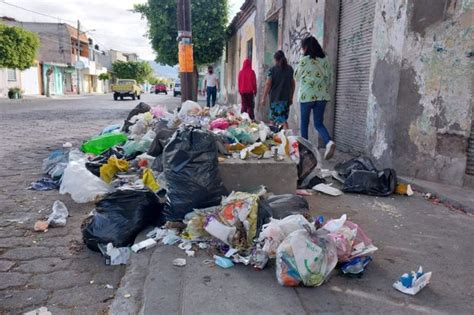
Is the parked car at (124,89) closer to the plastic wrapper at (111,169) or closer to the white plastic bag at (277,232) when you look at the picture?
the plastic wrapper at (111,169)

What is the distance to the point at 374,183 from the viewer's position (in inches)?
171

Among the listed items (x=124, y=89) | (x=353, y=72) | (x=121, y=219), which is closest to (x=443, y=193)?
(x=353, y=72)

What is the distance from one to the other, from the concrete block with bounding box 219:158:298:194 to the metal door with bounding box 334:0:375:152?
2.33m

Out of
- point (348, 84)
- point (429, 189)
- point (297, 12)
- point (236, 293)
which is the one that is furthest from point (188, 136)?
point (297, 12)

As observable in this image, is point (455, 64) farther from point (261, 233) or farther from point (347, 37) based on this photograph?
point (261, 233)

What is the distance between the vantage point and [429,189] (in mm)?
4289

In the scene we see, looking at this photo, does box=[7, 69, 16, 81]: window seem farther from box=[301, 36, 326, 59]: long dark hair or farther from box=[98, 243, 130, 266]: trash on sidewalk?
box=[98, 243, 130, 266]: trash on sidewalk

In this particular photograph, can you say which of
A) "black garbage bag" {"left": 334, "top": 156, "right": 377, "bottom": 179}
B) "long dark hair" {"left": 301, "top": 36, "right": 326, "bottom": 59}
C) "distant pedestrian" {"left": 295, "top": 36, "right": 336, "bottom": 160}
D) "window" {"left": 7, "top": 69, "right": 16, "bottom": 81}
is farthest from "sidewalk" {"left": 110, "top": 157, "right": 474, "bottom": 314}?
"window" {"left": 7, "top": 69, "right": 16, "bottom": 81}

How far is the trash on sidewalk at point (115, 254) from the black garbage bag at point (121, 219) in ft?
0.17

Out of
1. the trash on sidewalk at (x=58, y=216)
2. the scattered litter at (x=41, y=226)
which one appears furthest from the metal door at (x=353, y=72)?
the scattered litter at (x=41, y=226)

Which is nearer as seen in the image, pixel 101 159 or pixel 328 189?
pixel 328 189

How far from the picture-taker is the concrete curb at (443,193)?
3840 mm

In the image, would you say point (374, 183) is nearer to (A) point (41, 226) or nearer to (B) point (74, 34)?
(A) point (41, 226)

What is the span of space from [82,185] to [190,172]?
1.83 meters
